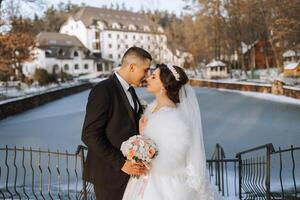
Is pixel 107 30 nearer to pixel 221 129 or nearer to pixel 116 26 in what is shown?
pixel 116 26

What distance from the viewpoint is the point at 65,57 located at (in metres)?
73.9

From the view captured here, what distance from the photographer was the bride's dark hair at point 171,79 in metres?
3.01

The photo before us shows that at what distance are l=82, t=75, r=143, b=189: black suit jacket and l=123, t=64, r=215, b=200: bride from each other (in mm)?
169

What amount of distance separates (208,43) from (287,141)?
155 feet

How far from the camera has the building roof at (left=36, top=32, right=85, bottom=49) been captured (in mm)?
73812

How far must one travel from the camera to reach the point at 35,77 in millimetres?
43375

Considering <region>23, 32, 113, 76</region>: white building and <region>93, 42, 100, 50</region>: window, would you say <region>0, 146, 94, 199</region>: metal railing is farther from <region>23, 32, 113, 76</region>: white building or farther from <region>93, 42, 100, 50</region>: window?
<region>93, 42, 100, 50</region>: window

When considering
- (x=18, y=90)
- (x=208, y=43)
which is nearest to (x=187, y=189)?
(x=18, y=90)

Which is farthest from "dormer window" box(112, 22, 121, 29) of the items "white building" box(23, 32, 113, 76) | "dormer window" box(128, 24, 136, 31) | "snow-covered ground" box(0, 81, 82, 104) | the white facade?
"snow-covered ground" box(0, 81, 82, 104)

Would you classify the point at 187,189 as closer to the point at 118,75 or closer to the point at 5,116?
the point at 118,75

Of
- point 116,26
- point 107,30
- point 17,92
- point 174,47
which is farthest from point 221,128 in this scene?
point 116,26

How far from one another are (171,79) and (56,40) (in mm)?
76923

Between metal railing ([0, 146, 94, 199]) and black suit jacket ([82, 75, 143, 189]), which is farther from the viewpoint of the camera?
metal railing ([0, 146, 94, 199])

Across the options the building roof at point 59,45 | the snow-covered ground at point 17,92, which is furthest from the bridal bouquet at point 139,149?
the building roof at point 59,45
